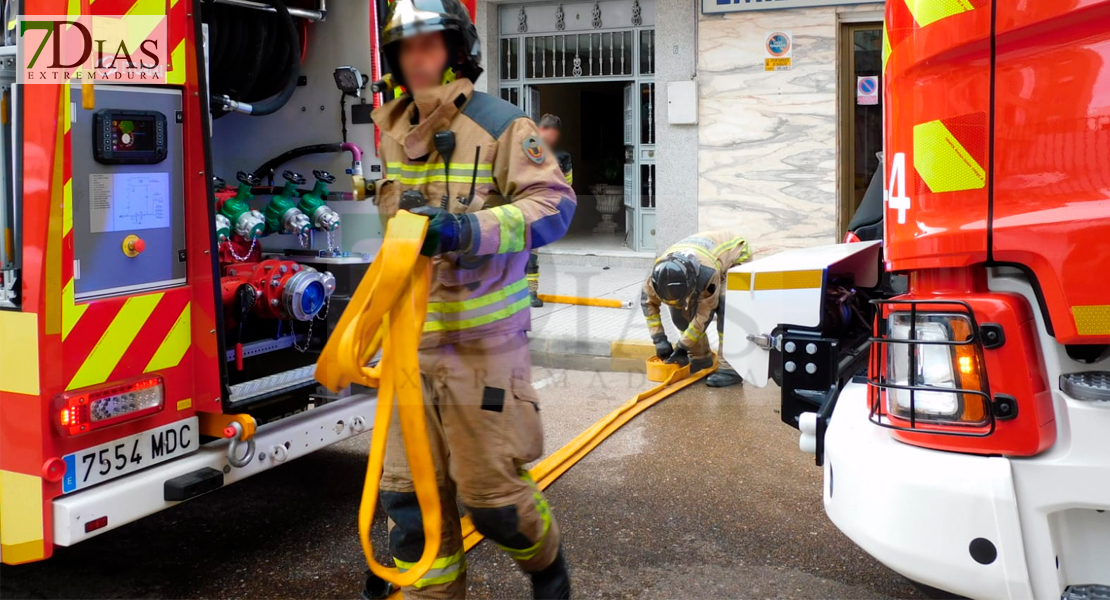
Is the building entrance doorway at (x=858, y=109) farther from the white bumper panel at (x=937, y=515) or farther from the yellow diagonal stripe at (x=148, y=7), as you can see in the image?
the white bumper panel at (x=937, y=515)

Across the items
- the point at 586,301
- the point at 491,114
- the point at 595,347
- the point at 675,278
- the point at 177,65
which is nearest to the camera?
the point at 491,114

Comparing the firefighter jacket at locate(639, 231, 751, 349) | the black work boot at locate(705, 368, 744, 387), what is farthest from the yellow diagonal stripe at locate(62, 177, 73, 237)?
the black work boot at locate(705, 368, 744, 387)

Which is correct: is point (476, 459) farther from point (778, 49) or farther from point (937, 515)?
point (778, 49)

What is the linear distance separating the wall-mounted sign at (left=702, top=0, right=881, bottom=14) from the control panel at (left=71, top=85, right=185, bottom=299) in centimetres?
853

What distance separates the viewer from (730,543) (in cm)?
398

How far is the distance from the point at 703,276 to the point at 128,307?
3825 mm

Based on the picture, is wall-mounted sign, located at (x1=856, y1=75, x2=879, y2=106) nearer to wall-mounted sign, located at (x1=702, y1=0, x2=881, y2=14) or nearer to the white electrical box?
wall-mounted sign, located at (x1=702, y1=0, x2=881, y2=14)

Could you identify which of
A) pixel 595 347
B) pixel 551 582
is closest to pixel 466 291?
pixel 551 582

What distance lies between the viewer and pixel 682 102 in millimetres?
11289

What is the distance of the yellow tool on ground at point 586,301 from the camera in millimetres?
9719

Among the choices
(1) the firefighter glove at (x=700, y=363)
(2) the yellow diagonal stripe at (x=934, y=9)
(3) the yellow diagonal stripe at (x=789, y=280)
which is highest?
(2) the yellow diagonal stripe at (x=934, y=9)

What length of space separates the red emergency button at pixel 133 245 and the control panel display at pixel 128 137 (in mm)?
260

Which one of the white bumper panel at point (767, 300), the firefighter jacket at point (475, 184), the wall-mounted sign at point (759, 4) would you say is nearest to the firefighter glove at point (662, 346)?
the white bumper panel at point (767, 300)

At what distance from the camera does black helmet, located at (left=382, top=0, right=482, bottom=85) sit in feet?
9.29
